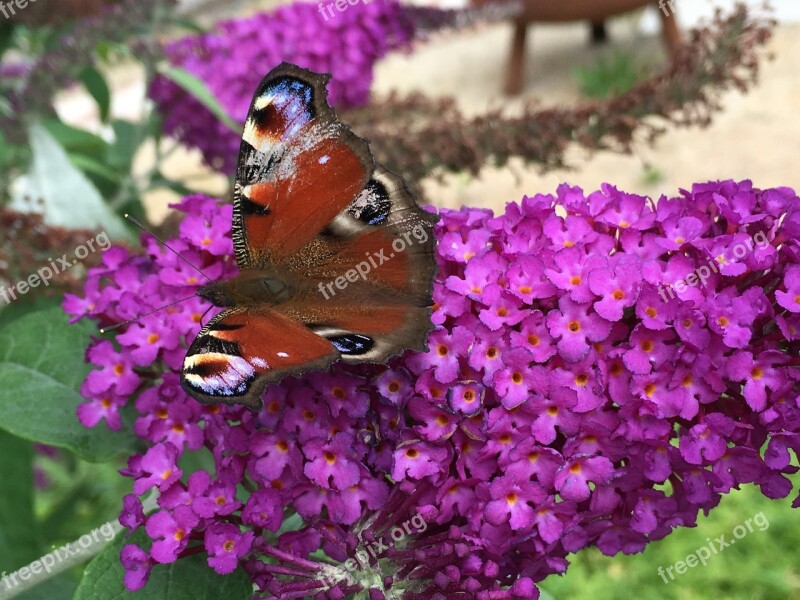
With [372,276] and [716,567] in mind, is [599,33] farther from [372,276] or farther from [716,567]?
[372,276]

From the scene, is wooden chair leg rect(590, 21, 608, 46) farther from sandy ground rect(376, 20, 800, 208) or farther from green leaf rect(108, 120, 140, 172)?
green leaf rect(108, 120, 140, 172)

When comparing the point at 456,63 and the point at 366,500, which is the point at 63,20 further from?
the point at 456,63

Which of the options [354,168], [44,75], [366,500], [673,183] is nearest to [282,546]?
[366,500]
